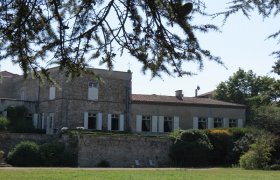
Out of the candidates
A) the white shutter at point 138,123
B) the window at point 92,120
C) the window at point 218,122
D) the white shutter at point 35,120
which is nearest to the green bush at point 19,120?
the white shutter at point 35,120

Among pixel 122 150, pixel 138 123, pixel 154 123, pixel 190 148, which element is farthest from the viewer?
pixel 154 123

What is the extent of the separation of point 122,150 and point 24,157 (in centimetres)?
664

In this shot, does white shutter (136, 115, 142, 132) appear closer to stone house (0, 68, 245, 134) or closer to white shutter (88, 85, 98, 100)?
stone house (0, 68, 245, 134)

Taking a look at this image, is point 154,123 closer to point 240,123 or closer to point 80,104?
point 80,104

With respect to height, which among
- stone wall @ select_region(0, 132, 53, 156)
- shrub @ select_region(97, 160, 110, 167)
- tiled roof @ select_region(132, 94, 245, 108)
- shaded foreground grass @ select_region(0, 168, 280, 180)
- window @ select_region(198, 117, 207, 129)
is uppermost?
tiled roof @ select_region(132, 94, 245, 108)

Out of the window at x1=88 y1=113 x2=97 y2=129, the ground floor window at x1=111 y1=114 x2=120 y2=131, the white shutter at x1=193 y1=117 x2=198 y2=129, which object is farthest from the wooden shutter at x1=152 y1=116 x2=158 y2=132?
the window at x1=88 y1=113 x2=97 y2=129

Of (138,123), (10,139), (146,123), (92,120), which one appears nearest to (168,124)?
(146,123)

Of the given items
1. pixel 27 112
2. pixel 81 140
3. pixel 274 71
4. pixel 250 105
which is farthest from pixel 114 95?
pixel 274 71

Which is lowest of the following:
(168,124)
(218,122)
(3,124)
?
(3,124)

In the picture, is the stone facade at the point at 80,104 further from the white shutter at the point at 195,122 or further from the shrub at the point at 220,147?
the shrub at the point at 220,147

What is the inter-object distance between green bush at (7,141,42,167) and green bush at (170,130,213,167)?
9.46 metres

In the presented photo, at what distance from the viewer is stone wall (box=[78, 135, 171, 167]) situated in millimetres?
30734

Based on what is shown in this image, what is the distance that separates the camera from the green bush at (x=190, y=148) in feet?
107

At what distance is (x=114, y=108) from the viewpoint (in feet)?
133
